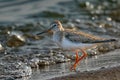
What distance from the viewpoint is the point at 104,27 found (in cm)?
1355

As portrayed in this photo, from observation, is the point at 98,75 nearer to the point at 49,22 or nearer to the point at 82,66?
the point at 82,66

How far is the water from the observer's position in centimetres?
873

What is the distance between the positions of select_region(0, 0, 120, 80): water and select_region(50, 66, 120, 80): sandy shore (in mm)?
514

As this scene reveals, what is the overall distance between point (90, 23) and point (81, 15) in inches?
69.6

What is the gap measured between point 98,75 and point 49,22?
7555mm

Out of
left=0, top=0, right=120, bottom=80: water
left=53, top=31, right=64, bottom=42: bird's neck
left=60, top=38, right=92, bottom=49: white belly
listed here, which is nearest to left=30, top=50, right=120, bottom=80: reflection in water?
left=0, top=0, right=120, bottom=80: water

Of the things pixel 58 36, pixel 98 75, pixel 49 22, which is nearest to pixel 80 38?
pixel 58 36

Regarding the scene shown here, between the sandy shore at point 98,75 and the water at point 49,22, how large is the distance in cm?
51

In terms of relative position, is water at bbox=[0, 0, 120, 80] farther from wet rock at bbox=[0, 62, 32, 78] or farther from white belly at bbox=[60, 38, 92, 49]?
white belly at bbox=[60, 38, 92, 49]

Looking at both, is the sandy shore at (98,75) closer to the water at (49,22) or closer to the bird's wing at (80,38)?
the water at (49,22)

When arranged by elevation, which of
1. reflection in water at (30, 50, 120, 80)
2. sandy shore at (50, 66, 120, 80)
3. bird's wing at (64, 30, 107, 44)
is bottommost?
sandy shore at (50, 66, 120, 80)

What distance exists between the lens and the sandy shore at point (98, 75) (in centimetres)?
686

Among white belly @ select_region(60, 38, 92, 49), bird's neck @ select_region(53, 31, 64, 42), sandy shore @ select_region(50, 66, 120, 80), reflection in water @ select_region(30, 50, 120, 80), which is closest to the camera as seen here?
sandy shore @ select_region(50, 66, 120, 80)

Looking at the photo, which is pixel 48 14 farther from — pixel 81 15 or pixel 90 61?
pixel 90 61
